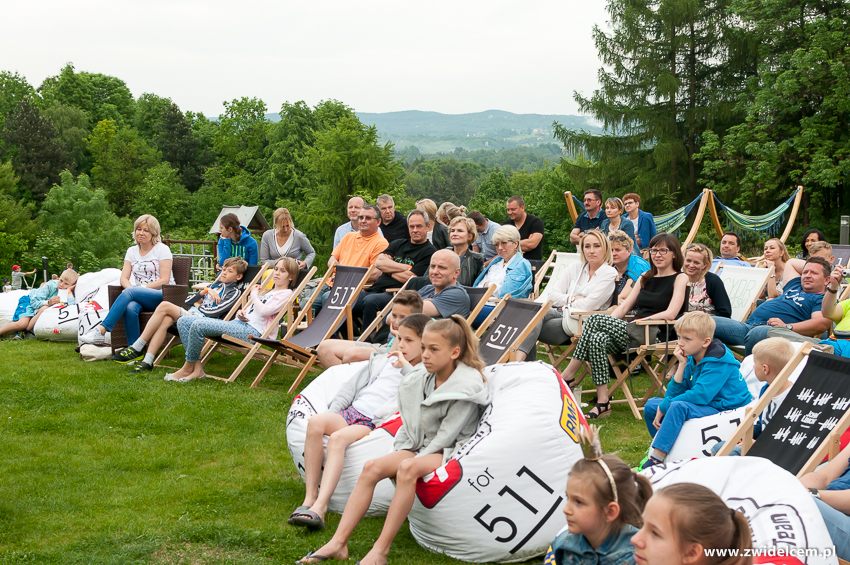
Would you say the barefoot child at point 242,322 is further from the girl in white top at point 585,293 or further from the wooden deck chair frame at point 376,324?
the girl in white top at point 585,293

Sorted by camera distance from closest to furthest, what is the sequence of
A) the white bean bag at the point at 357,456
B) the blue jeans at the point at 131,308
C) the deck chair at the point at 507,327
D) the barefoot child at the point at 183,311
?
the white bean bag at the point at 357,456 < the deck chair at the point at 507,327 < the barefoot child at the point at 183,311 < the blue jeans at the point at 131,308

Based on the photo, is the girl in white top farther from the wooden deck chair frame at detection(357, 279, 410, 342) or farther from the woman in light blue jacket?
the wooden deck chair frame at detection(357, 279, 410, 342)

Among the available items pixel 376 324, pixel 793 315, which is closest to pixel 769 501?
pixel 793 315

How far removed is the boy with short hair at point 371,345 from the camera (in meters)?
4.25

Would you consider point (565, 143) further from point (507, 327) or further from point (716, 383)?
point (716, 383)

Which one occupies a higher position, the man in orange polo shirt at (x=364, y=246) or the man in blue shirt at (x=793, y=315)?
the man in orange polo shirt at (x=364, y=246)

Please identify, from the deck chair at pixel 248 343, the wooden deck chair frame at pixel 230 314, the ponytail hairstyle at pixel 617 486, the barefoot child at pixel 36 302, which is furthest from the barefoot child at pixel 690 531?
the barefoot child at pixel 36 302

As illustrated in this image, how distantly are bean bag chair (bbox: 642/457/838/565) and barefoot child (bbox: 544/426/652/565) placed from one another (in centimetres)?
24

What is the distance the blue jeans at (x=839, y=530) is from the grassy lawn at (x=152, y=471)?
A: 1.60 meters

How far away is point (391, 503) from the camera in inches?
124

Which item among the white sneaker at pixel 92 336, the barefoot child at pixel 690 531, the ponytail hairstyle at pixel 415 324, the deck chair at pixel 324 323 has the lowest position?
the white sneaker at pixel 92 336

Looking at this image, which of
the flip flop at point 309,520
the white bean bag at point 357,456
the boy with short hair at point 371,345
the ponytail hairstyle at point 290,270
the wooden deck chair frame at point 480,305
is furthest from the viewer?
the ponytail hairstyle at point 290,270

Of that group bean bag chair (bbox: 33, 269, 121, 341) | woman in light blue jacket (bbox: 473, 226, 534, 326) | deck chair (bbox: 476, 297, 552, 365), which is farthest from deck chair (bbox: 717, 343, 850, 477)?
bean bag chair (bbox: 33, 269, 121, 341)

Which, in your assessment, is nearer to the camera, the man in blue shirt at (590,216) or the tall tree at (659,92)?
the man in blue shirt at (590,216)
